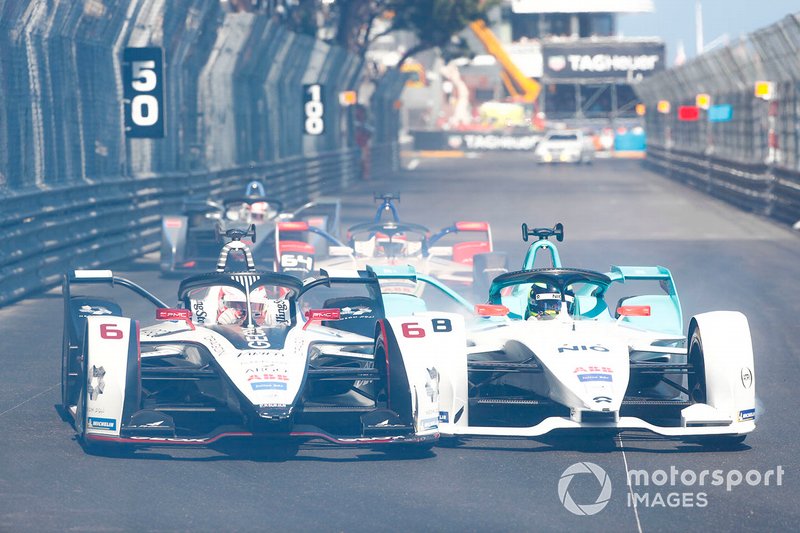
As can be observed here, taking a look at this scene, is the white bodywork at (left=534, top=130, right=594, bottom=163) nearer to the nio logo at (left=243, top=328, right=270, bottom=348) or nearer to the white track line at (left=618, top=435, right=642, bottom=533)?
the nio logo at (left=243, top=328, right=270, bottom=348)

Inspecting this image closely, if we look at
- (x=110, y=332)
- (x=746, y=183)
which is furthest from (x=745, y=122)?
(x=110, y=332)

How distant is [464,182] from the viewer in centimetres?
4303

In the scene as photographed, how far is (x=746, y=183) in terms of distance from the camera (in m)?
30.4

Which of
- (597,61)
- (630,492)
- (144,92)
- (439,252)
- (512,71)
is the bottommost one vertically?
(630,492)

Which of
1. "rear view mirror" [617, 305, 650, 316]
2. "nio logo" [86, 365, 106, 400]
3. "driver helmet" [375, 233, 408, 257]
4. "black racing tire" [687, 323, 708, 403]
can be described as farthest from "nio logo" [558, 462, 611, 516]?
"driver helmet" [375, 233, 408, 257]

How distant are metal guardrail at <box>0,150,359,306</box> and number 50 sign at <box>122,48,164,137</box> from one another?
81 cm

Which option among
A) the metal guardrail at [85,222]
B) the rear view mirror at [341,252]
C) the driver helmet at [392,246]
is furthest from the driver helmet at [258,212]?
the rear view mirror at [341,252]

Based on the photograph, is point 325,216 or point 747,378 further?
point 325,216

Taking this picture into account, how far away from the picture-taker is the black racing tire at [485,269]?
1427 centimetres

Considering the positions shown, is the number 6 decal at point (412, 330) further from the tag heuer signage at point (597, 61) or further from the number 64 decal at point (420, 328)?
the tag heuer signage at point (597, 61)

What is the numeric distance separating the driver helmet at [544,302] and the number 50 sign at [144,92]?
10772mm

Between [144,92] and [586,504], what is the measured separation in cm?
1354

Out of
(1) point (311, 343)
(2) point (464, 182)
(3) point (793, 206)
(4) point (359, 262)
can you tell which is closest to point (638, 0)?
(2) point (464, 182)

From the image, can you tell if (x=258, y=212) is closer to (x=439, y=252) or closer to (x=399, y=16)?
(x=439, y=252)
